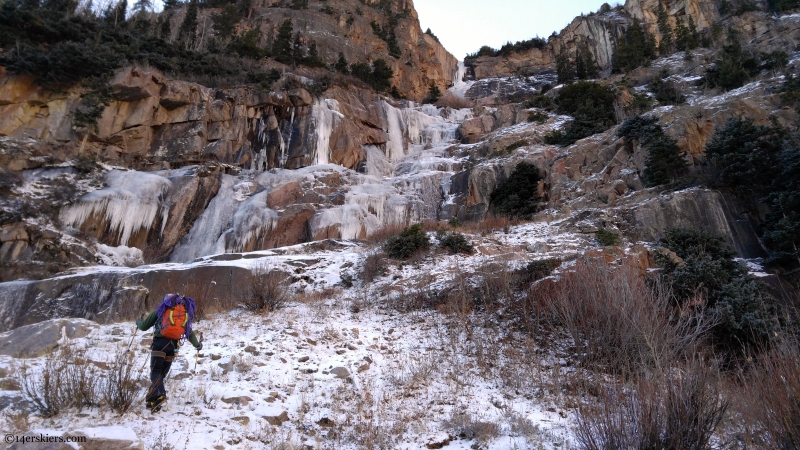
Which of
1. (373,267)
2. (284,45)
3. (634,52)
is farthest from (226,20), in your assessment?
(373,267)

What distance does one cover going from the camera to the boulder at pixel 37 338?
17.1ft

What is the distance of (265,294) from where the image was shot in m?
9.16

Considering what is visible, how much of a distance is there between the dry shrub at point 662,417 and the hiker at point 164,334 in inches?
150

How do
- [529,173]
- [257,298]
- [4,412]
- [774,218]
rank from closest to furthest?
[4,412], [257,298], [774,218], [529,173]

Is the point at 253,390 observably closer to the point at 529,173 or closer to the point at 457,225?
the point at 457,225

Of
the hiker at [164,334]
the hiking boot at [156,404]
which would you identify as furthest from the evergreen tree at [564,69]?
the hiking boot at [156,404]

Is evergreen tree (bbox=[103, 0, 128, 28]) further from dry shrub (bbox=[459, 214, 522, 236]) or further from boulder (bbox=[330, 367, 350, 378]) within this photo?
boulder (bbox=[330, 367, 350, 378])

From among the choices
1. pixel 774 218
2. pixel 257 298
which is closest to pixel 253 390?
pixel 257 298

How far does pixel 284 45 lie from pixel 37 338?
30593 millimetres

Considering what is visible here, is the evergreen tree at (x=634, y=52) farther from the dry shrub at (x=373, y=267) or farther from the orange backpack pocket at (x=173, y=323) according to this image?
the orange backpack pocket at (x=173, y=323)

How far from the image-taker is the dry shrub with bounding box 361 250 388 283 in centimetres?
1160

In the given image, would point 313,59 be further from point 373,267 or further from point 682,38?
point 682,38

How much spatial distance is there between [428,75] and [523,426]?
39702 mm

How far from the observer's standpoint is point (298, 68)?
30.9 m
